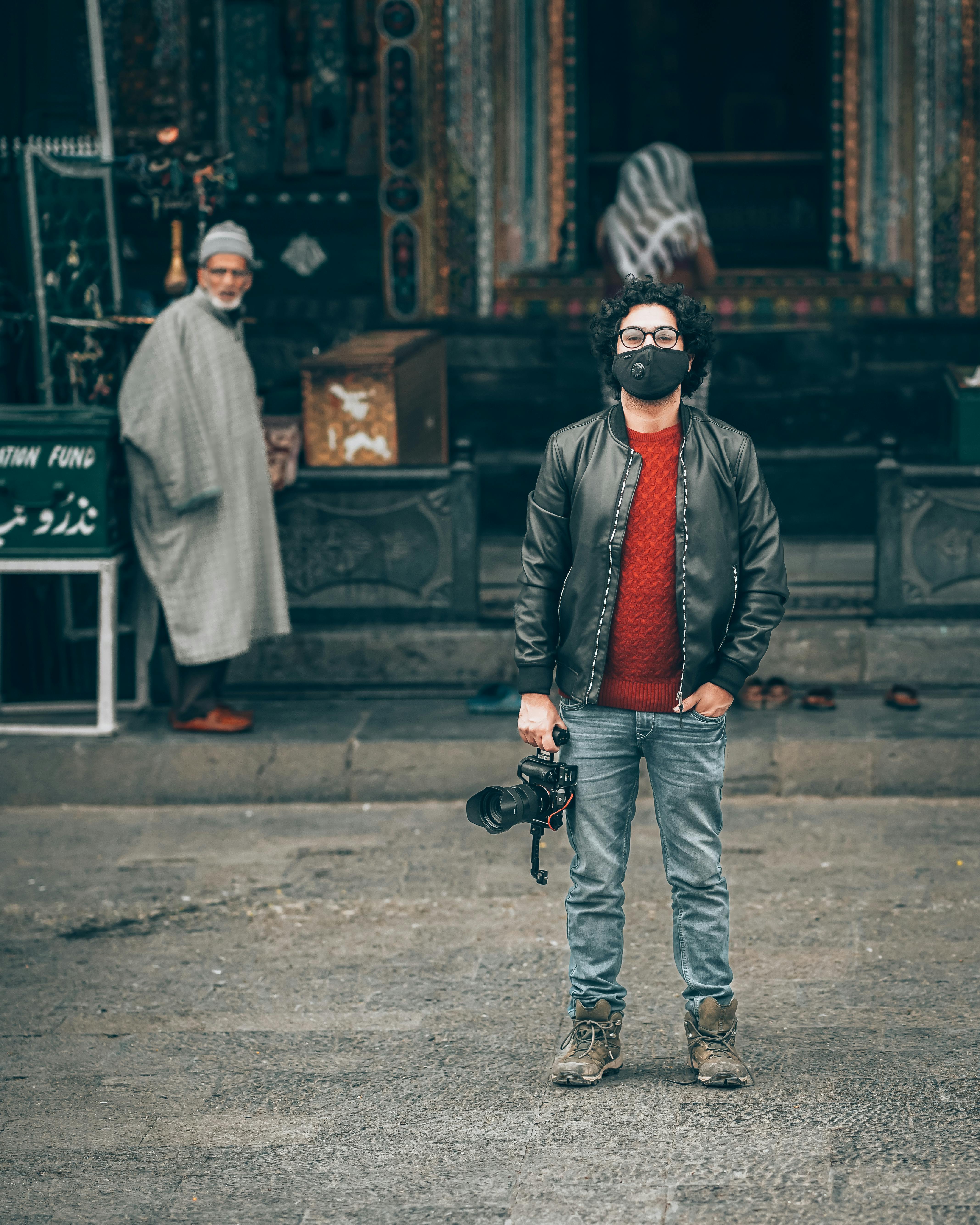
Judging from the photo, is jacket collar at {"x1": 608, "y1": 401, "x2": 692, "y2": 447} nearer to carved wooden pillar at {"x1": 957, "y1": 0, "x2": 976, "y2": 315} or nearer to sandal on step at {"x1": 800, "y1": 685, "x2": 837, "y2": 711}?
sandal on step at {"x1": 800, "y1": 685, "x2": 837, "y2": 711}

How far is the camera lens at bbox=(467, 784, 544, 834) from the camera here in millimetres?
3943

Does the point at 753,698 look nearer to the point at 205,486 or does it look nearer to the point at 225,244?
the point at 205,486

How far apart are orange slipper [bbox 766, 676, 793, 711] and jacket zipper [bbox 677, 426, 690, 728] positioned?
10.8 feet

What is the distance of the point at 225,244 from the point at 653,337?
10.5ft

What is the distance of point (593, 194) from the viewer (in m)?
10.9

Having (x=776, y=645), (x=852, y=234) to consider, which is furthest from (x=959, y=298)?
(x=776, y=645)

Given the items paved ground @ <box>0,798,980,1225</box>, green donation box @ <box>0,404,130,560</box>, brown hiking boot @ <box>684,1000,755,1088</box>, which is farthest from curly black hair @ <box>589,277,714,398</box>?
green donation box @ <box>0,404,130,560</box>

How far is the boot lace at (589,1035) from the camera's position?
414cm

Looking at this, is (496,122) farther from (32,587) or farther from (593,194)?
(32,587)

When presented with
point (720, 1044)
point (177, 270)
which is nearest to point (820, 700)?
point (720, 1044)

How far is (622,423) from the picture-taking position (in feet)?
13.3

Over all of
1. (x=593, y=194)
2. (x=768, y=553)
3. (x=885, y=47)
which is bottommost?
(x=768, y=553)

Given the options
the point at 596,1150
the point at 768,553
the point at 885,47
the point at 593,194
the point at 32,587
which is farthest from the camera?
the point at 593,194

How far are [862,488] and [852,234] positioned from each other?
1.50 meters
